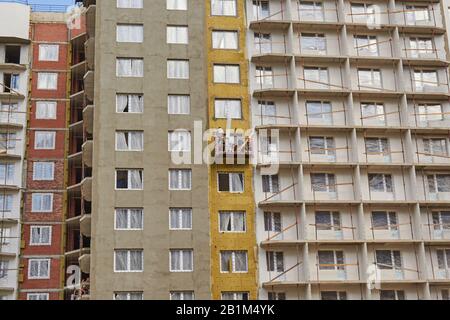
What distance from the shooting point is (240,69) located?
54.2 meters

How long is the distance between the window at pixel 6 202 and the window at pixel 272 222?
22.9 meters

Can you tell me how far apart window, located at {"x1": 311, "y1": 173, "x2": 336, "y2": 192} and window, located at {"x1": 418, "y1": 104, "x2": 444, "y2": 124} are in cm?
872

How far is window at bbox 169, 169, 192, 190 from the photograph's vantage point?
2004 inches

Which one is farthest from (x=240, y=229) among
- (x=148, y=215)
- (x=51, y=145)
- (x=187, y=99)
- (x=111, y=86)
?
(x=51, y=145)

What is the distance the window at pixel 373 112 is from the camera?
5469 centimetres

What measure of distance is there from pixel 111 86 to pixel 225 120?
8622 millimetres

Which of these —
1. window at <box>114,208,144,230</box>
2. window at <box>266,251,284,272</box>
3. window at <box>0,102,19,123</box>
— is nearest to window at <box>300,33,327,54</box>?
window at <box>266,251,284,272</box>

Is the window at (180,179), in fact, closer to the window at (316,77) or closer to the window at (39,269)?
the window at (316,77)

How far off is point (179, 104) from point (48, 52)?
1936cm

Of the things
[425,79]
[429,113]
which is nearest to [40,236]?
[429,113]

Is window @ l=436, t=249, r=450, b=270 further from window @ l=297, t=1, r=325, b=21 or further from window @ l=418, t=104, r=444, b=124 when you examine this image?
window @ l=297, t=1, r=325, b=21

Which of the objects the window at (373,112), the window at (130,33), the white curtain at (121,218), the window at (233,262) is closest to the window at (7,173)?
the white curtain at (121,218)

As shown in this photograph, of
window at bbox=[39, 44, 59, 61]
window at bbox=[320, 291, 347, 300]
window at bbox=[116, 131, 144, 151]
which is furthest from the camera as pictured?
window at bbox=[39, 44, 59, 61]
